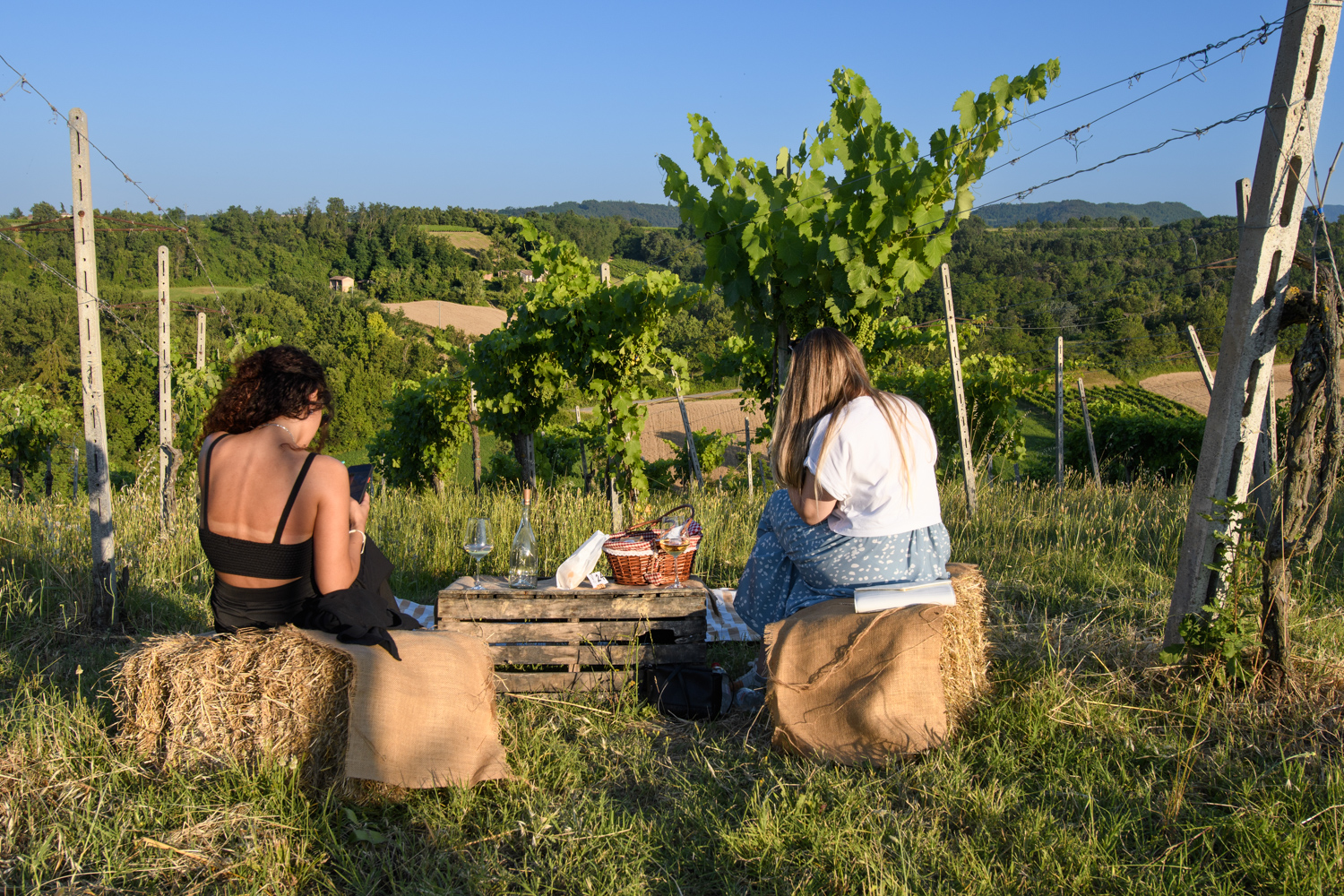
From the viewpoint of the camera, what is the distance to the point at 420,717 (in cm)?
240

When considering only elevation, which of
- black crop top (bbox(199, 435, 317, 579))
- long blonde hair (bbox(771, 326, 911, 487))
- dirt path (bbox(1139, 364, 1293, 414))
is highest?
dirt path (bbox(1139, 364, 1293, 414))

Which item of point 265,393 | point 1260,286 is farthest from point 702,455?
point 265,393

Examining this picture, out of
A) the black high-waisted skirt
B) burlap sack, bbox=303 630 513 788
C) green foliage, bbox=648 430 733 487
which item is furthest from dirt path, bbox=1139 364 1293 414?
the black high-waisted skirt

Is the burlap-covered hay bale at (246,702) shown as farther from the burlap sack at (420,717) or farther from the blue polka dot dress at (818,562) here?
the blue polka dot dress at (818,562)

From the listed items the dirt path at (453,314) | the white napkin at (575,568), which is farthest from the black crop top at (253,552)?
the dirt path at (453,314)

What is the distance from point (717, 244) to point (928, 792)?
315 cm

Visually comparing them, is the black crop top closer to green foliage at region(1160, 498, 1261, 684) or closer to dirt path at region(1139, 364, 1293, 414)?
green foliage at region(1160, 498, 1261, 684)

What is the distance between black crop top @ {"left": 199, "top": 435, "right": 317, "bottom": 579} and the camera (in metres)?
2.54

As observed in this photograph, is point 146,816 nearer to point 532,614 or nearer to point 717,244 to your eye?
point 532,614

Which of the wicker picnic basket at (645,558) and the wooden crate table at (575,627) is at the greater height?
the wicker picnic basket at (645,558)

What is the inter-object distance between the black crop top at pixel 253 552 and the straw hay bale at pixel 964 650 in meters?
2.13

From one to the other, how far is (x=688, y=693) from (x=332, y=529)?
142 cm

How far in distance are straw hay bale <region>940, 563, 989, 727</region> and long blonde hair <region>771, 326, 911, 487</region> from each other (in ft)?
1.57

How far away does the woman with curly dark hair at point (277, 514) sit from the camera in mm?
2506
